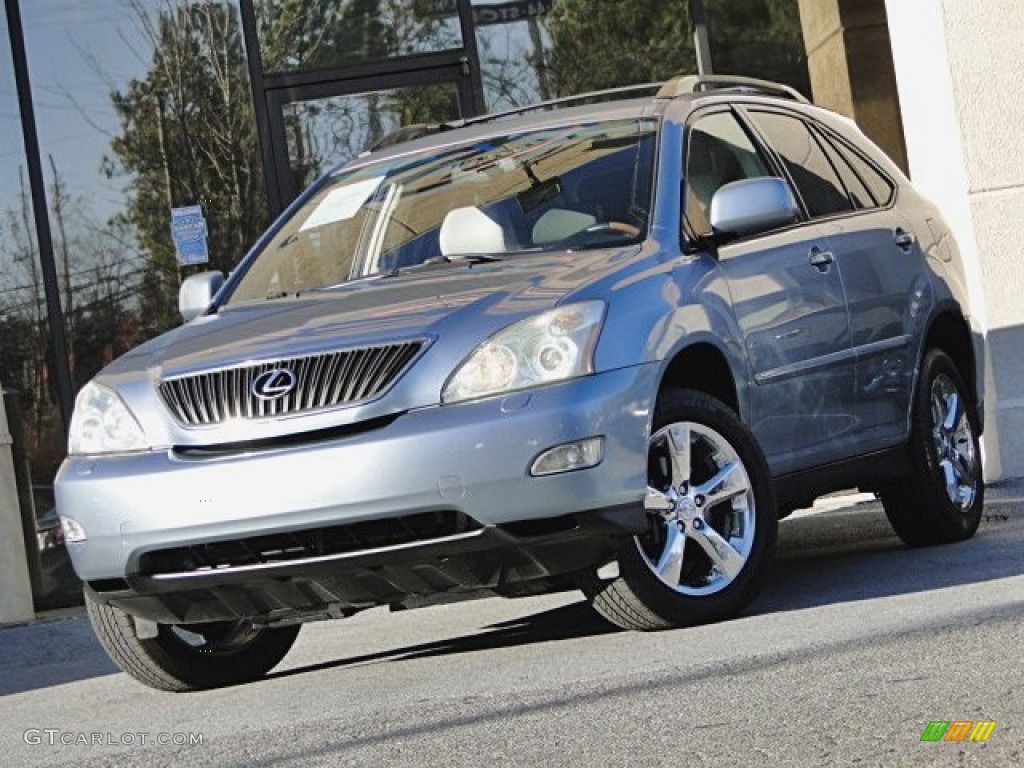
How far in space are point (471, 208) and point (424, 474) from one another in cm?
167

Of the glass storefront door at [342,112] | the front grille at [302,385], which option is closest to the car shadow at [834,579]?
the front grille at [302,385]

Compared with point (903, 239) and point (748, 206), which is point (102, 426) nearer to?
point (748, 206)

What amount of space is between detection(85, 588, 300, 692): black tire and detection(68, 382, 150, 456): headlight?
0.46m

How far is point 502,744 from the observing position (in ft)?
16.2

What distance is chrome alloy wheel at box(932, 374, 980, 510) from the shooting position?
→ 27.8 ft

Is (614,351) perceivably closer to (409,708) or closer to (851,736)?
(409,708)

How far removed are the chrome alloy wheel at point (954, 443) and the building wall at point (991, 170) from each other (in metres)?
2.44

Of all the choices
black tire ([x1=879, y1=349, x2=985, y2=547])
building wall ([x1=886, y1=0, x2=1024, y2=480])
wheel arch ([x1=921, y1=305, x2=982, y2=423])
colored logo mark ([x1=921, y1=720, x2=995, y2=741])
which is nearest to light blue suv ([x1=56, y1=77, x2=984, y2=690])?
black tire ([x1=879, y1=349, x2=985, y2=547])

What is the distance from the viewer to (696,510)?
21.4 ft

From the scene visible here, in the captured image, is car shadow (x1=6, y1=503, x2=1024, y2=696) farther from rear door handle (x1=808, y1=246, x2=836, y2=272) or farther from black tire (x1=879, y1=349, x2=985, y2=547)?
rear door handle (x1=808, y1=246, x2=836, y2=272)

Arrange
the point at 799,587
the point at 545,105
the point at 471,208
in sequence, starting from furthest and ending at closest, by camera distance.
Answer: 1. the point at 545,105
2. the point at 799,587
3. the point at 471,208

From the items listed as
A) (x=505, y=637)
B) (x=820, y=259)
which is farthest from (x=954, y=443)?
(x=505, y=637)

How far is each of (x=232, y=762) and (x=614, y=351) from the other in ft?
5.67

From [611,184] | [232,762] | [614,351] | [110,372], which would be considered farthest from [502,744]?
[611,184]
